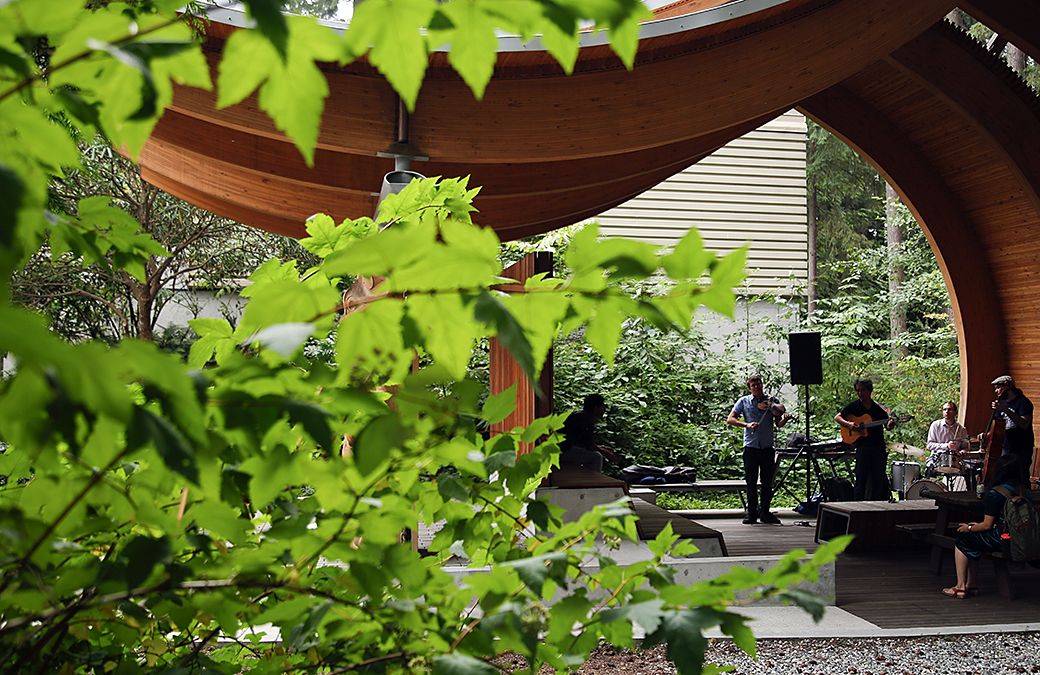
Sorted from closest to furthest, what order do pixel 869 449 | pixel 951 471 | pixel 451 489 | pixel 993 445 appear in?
1. pixel 451 489
2. pixel 993 445
3. pixel 951 471
4. pixel 869 449

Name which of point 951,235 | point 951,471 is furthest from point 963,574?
point 951,235

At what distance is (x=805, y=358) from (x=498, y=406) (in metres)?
10.5

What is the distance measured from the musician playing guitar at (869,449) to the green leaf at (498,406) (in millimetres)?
8744

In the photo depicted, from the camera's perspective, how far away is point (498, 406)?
3.46 ft

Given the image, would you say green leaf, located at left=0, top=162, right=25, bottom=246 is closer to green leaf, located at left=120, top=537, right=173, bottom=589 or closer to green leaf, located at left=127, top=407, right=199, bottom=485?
green leaf, located at left=127, top=407, right=199, bottom=485

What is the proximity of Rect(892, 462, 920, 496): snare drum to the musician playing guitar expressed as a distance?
1.35 metres

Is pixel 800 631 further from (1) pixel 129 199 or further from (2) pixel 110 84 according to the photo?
(1) pixel 129 199

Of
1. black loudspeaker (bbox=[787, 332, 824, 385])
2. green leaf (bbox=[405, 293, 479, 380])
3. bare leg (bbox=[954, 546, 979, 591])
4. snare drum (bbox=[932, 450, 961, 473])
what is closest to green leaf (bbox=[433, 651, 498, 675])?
green leaf (bbox=[405, 293, 479, 380])

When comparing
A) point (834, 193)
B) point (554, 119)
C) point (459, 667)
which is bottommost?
point (459, 667)

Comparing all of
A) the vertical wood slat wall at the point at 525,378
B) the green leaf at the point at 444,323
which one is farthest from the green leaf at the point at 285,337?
the vertical wood slat wall at the point at 525,378

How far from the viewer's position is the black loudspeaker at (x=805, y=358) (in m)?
10.6

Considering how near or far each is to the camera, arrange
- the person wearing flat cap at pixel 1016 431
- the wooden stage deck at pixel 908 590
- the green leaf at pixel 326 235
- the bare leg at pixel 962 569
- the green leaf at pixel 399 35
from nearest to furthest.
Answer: the green leaf at pixel 399 35 < the green leaf at pixel 326 235 < the wooden stage deck at pixel 908 590 < the bare leg at pixel 962 569 < the person wearing flat cap at pixel 1016 431

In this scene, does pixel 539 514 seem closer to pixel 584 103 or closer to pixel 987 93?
pixel 584 103

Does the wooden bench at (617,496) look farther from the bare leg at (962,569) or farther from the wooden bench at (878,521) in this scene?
the wooden bench at (878,521)
